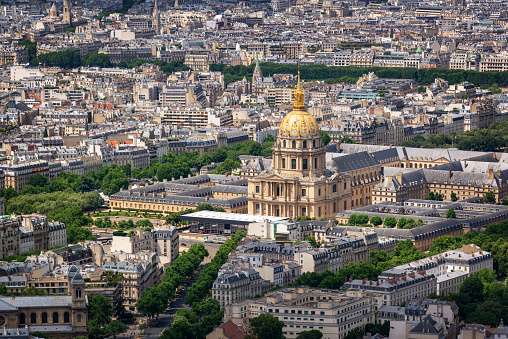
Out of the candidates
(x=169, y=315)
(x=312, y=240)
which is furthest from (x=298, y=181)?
(x=169, y=315)

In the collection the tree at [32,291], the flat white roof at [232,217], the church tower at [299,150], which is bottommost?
the flat white roof at [232,217]

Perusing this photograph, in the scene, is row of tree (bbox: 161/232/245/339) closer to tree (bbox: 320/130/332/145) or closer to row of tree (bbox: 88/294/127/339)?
row of tree (bbox: 88/294/127/339)

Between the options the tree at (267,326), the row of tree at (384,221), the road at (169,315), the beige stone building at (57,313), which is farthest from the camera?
the row of tree at (384,221)

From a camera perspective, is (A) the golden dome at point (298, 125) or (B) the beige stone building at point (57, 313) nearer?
(B) the beige stone building at point (57, 313)

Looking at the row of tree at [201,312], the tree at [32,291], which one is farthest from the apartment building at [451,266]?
the tree at [32,291]

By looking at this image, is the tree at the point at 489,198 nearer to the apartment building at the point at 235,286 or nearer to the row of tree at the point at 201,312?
the row of tree at the point at 201,312

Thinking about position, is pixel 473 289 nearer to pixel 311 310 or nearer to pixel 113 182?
pixel 311 310
